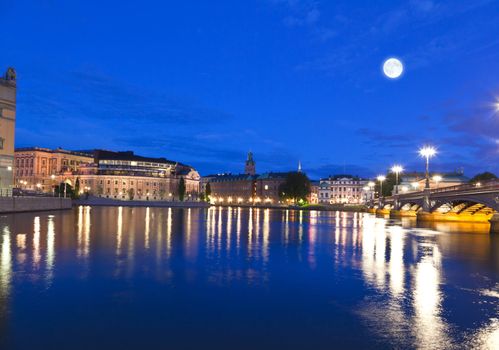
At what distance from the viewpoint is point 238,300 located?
16.3 metres

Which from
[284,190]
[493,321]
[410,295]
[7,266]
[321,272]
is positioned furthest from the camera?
[284,190]

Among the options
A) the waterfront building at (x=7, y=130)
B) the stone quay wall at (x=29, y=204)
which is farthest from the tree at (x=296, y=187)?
the waterfront building at (x=7, y=130)

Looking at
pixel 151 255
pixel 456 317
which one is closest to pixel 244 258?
pixel 151 255

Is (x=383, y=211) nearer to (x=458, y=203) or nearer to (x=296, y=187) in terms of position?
(x=296, y=187)

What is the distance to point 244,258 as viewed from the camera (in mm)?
27328

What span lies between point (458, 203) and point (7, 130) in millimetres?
75653

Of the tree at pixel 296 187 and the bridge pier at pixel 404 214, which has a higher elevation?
the tree at pixel 296 187

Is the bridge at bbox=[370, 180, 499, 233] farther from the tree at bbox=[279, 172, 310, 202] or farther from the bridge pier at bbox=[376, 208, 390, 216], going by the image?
the tree at bbox=[279, 172, 310, 202]

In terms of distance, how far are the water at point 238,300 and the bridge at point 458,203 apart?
29393 mm

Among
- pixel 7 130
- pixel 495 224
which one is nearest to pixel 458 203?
pixel 495 224

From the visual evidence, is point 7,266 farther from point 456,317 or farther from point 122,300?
point 456,317

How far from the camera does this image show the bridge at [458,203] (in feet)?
182

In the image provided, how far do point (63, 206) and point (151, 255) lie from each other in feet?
252

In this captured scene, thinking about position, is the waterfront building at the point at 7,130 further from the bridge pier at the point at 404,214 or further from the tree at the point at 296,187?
the tree at the point at 296,187
